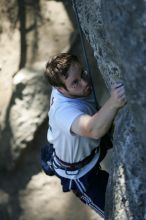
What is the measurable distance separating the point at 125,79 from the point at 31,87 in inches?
93.0

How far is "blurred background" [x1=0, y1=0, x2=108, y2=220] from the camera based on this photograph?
3754 millimetres

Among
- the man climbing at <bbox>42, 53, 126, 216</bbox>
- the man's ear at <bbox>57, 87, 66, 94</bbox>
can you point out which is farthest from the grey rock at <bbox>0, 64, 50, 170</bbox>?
the man's ear at <bbox>57, 87, 66, 94</bbox>

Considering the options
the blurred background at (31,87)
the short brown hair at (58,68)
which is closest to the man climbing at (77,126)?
the short brown hair at (58,68)

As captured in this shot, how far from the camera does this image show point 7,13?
12.3 feet

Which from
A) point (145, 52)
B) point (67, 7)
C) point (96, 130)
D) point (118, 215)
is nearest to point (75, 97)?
point (96, 130)

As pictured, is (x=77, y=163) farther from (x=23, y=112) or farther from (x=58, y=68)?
(x=23, y=112)

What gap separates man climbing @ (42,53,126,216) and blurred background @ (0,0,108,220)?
156cm

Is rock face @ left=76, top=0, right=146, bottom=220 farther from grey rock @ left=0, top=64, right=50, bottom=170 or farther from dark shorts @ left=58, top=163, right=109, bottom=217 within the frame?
grey rock @ left=0, top=64, right=50, bottom=170

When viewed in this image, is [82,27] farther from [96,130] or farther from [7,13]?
[7,13]

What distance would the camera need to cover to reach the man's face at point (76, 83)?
194 centimetres

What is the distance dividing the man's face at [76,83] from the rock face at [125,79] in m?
0.08

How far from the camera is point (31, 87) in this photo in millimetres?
3773

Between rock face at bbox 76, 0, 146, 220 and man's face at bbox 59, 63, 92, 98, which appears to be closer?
rock face at bbox 76, 0, 146, 220

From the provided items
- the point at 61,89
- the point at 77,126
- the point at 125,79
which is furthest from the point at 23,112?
the point at 125,79
